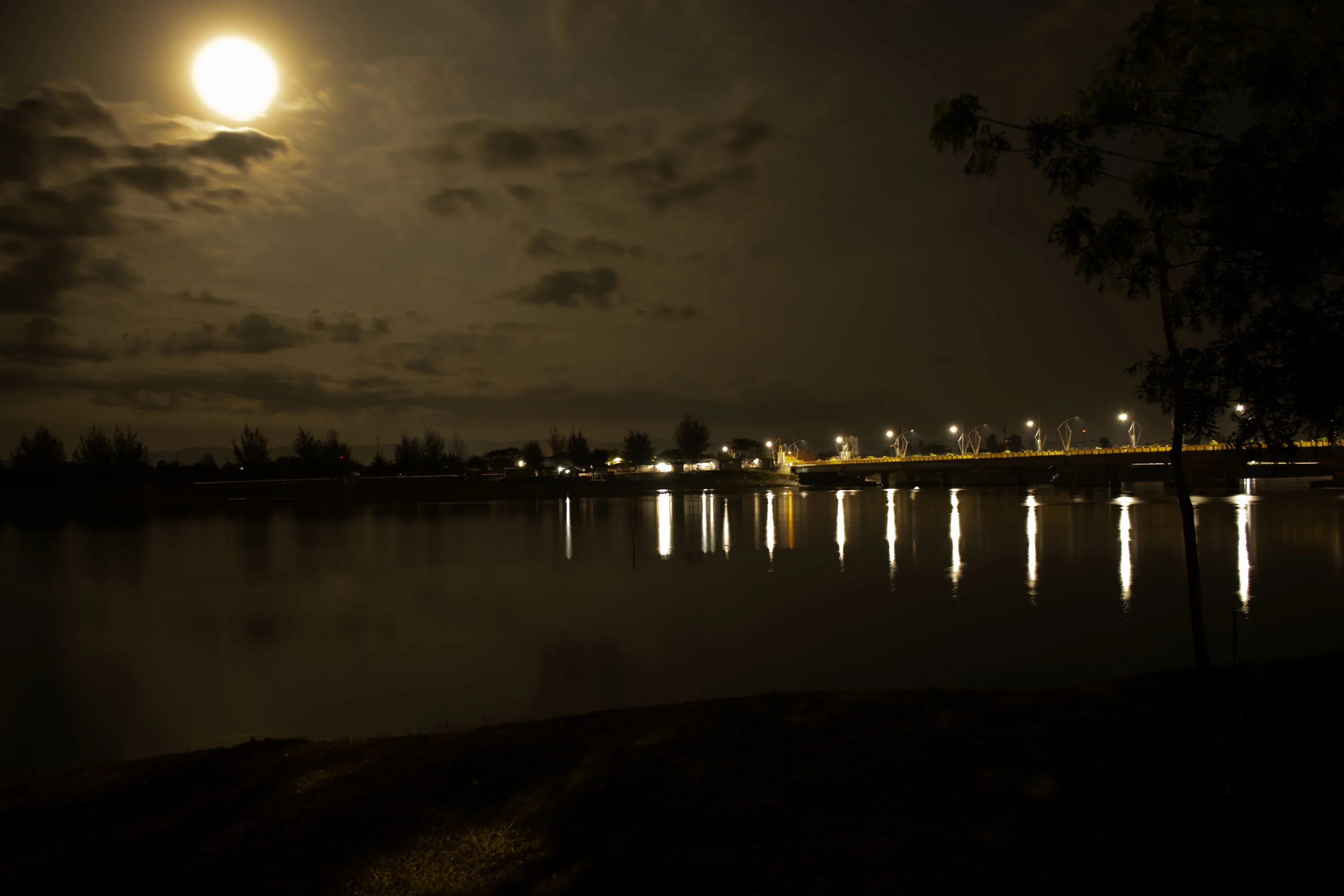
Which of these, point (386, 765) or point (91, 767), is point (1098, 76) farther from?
point (91, 767)

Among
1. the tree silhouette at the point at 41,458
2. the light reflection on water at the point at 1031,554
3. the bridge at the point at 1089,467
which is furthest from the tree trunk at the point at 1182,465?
the tree silhouette at the point at 41,458

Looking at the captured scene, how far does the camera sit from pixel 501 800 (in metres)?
10.3

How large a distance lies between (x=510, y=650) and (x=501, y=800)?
15.1m

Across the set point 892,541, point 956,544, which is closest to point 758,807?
point 956,544

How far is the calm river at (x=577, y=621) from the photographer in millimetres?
19719

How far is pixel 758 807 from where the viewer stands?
9.53 meters

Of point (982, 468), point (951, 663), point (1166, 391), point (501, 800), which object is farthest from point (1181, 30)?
point (982, 468)

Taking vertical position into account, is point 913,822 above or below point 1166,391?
below

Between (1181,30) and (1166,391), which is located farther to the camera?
(1166,391)

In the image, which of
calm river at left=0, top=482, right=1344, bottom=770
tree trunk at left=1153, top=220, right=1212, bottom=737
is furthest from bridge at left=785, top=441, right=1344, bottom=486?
tree trunk at left=1153, top=220, right=1212, bottom=737

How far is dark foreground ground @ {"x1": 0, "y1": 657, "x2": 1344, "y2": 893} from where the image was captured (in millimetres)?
7730

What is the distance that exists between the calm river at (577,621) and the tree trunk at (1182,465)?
285 inches

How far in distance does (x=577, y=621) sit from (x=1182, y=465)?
21.2 metres

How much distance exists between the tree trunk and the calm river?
7239mm
